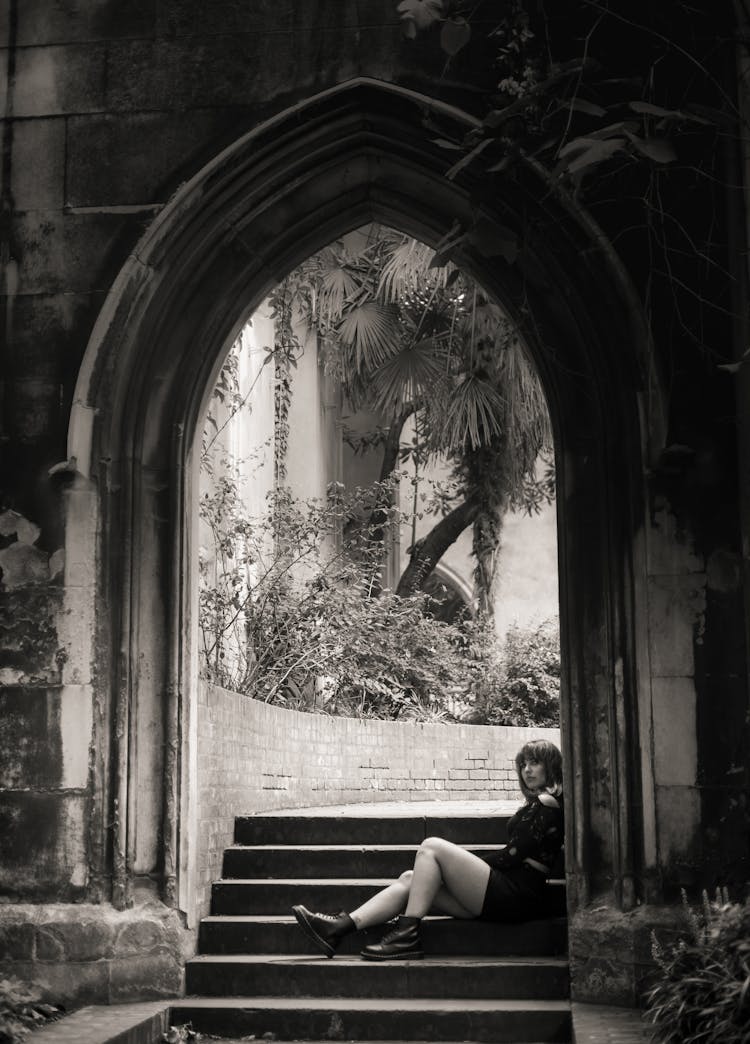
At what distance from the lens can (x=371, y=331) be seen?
1377 centimetres

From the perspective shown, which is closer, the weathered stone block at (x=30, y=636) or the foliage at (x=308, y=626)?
the weathered stone block at (x=30, y=636)

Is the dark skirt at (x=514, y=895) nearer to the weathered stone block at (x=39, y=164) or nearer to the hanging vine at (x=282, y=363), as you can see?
the weathered stone block at (x=39, y=164)

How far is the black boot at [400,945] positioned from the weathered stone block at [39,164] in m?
3.61

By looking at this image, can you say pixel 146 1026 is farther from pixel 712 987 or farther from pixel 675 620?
pixel 675 620

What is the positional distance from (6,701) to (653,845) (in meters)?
2.84

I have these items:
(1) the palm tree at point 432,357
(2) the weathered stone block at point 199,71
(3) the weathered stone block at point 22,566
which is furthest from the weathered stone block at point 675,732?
(1) the palm tree at point 432,357

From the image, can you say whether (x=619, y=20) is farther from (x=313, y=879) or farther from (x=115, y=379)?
(x=313, y=879)

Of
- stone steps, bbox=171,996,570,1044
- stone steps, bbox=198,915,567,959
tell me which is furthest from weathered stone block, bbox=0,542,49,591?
stone steps, bbox=171,996,570,1044

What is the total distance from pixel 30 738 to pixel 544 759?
230cm

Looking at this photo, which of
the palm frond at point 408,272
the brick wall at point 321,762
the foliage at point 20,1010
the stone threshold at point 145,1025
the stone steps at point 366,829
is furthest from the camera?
the palm frond at point 408,272

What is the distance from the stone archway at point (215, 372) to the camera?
20.1ft

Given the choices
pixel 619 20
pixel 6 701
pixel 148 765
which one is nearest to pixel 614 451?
pixel 619 20

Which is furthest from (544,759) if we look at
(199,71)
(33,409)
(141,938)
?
(199,71)

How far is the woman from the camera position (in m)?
6.31
